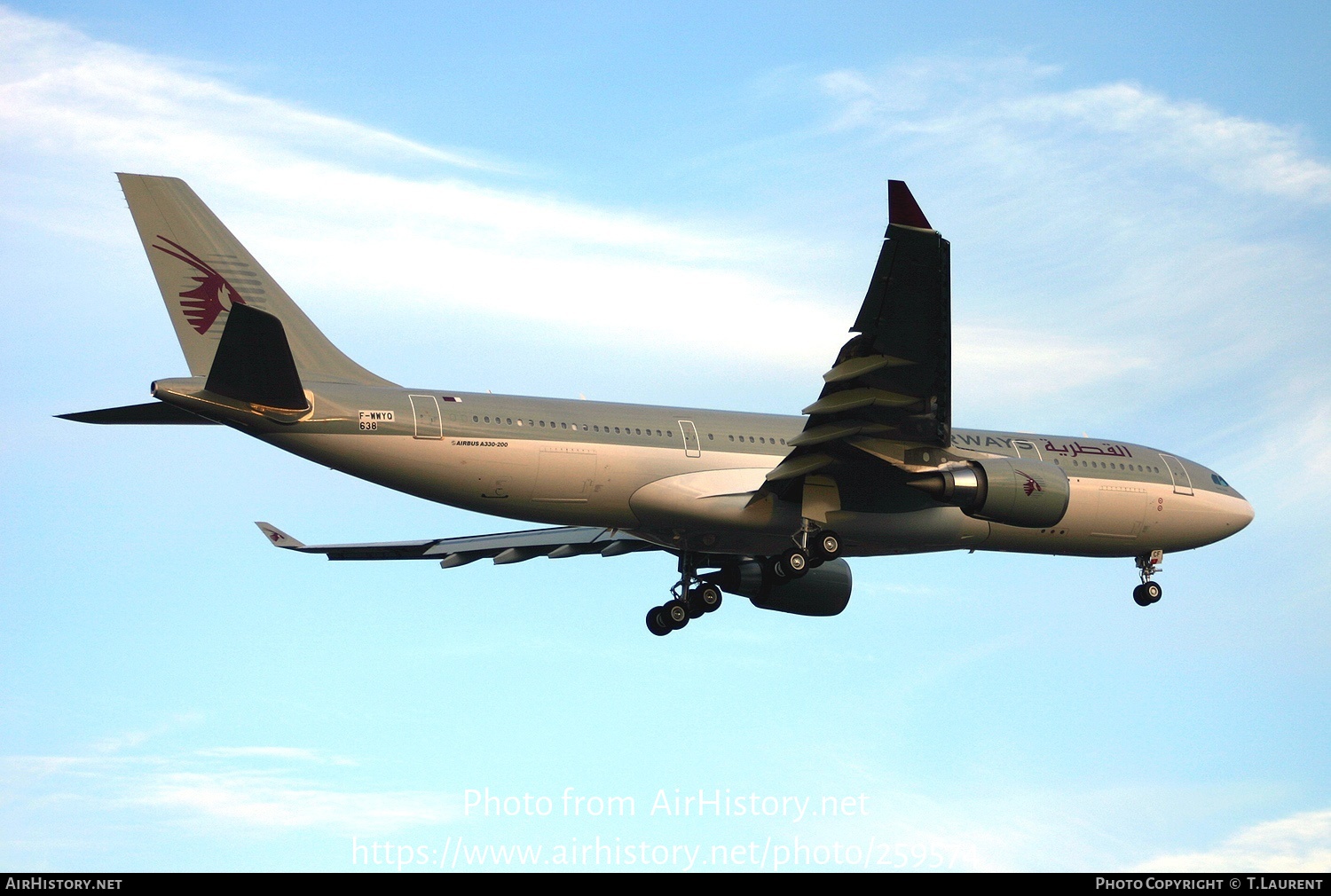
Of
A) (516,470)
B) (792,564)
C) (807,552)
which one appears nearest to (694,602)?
(792,564)

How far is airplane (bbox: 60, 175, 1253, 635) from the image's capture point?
22906 millimetres

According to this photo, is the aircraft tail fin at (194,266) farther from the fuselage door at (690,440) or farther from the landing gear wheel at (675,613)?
the landing gear wheel at (675,613)

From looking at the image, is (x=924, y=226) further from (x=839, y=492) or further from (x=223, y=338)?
(x=223, y=338)

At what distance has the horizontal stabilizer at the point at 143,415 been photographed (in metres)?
23.5

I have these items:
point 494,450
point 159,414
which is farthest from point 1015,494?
point 159,414

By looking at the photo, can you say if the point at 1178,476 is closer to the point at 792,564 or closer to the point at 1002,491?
the point at 1002,491

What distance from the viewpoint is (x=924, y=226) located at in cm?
2167

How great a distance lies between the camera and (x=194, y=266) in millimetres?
25438

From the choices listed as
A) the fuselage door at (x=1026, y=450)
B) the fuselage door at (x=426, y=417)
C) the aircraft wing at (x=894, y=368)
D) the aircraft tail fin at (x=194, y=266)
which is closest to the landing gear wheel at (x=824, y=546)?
the aircraft wing at (x=894, y=368)

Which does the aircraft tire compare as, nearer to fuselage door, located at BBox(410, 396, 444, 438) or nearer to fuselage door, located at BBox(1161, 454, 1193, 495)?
fuselage door, located at BBox(410, 396, 444, 438)

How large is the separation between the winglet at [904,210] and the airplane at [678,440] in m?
0.02

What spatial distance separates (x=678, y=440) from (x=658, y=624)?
195 inches

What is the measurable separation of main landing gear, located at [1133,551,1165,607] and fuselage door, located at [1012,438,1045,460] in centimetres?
377
